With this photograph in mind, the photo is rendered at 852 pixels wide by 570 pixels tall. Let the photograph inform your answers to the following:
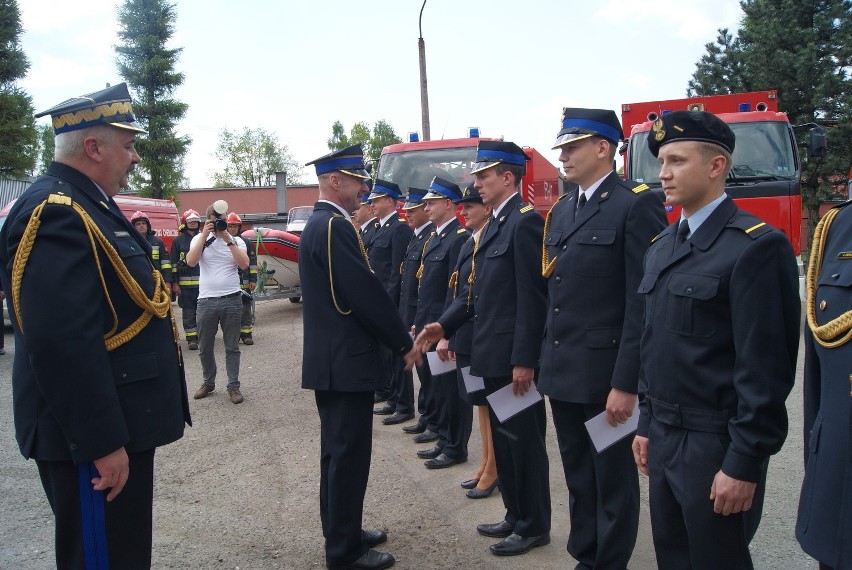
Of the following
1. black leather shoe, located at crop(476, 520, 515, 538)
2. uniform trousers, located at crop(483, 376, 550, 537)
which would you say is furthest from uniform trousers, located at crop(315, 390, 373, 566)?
uniform trousers, located at crop(483, 376, 550, 537)

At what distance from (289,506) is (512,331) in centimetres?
199

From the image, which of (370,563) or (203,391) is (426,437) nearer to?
(370,563)

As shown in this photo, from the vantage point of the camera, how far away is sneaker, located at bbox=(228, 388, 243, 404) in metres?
7.35

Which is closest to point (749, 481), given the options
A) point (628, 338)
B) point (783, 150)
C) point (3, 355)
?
point (628, 338)

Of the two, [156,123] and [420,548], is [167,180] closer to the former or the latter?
[156,123]

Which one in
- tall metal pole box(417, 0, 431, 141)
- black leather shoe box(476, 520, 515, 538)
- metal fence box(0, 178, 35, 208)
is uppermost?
tall metal pole box(417, 0, 431, 141)

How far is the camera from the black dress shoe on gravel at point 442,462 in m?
5.16

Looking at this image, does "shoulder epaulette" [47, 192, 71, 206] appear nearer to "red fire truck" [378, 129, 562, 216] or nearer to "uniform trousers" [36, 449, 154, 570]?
"uniform trousers" [36, 449, 154, 570]

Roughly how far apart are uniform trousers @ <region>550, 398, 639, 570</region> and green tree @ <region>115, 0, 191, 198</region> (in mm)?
37739

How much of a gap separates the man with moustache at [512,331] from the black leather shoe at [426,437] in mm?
1870

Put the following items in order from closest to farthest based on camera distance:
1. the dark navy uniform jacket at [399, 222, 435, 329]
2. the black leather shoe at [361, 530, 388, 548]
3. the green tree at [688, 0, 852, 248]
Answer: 1. the black leather shoe at [361, 530, 388, 548]
2. the dark navy uniform jacket at [399, 222, 435, 329]
3. the green tree at [688, 0, 852, 248]

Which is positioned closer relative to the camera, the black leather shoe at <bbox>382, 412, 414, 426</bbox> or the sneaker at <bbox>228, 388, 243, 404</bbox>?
the black leather shoe at <bbox>382, 412, 414, 426</bbox>

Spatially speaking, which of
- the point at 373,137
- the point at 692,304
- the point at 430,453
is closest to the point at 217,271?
the point at 430,453

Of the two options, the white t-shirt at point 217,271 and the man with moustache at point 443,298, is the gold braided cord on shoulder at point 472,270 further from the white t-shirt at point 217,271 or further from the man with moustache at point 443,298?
the white t-shirt at point 217,271
